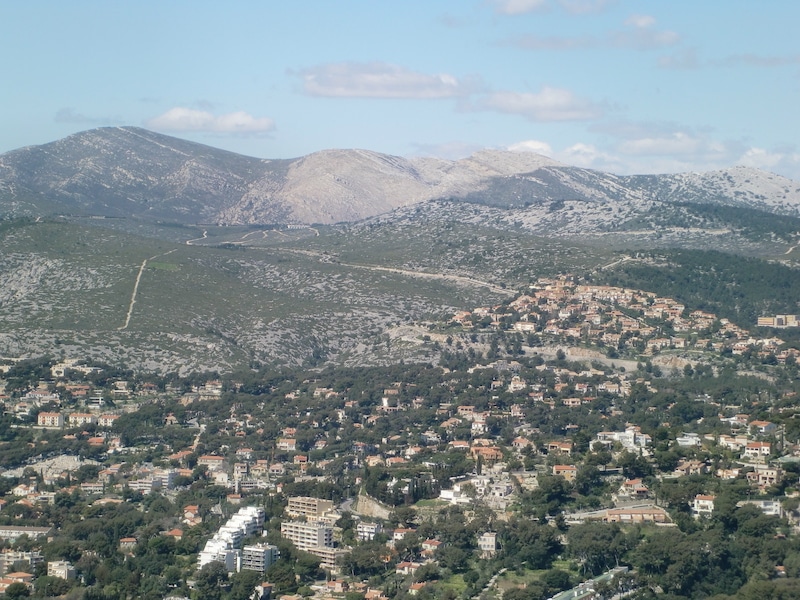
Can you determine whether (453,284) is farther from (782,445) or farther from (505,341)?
(782,445)

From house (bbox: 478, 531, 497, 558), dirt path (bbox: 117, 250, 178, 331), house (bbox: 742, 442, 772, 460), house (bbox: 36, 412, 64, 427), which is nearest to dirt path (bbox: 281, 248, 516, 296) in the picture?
dirt path (bbox: 117, 250, 178, 331)

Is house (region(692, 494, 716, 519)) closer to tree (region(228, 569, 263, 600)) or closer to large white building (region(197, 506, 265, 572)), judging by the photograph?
tree (region(228, 569, 263, 600))

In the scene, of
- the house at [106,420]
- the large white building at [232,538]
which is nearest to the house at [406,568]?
the large white building at [232,538]

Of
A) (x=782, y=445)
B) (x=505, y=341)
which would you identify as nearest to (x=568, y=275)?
(x=505, y=341)

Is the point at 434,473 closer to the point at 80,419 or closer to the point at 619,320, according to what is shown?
the point at 80,419

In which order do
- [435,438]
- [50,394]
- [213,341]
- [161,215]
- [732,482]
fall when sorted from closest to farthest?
1. [732,482]
2. [435,438]
3. [50,394]
4. [213,341]
5. [161,215]

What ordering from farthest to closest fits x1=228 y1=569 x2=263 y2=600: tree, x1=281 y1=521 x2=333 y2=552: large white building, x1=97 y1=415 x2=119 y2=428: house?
x1=97 y1=415 x2=119 y2=428: house
x1=281 y1=521 x2=333 y2=552: large white building
x1=228 y1=569 x2=263 y2=600: tree

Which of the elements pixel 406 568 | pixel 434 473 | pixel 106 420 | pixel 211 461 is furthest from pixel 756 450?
pixel 106 420

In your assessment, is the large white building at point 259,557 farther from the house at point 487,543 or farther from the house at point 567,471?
the house at point 567,471
